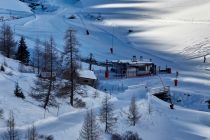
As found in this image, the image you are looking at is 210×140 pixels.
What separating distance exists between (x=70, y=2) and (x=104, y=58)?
159 ft

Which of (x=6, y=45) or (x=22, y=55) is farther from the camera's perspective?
(x=22, y=55)

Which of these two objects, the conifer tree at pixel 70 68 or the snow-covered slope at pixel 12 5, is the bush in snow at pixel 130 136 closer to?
the conifer tree at pixel 70 68

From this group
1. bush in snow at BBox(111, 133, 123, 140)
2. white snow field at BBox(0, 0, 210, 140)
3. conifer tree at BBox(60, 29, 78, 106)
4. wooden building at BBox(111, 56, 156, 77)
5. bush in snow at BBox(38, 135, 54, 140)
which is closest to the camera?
bush in snow at BBox(38, 135, 54, 140)

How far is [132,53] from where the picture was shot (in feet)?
198

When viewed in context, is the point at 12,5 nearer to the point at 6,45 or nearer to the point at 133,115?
the point at 6,45

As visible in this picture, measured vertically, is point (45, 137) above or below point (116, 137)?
above

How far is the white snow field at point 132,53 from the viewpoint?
95.3 feet

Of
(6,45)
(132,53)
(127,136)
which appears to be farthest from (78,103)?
(132,53)

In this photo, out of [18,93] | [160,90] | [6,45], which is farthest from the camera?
[160,90]

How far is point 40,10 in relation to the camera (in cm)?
9062

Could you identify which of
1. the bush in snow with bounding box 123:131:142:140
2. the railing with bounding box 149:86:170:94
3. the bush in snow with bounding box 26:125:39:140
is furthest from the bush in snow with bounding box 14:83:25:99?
the railing with bounding box 149:86:170:94

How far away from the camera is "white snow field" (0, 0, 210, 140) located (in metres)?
29.1

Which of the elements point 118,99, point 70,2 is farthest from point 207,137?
point 70,2

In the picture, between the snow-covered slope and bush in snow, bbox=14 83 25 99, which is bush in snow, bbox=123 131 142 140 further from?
the snow-covered slope
